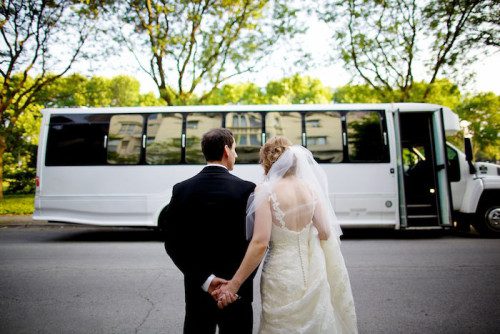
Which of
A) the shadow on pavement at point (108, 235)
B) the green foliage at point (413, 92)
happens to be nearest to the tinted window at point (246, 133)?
the shadow on pavement at point (108, 235)

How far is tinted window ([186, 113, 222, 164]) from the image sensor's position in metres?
Result: 9.18

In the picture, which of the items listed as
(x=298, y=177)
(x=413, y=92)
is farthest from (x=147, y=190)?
(x=413, y=92)

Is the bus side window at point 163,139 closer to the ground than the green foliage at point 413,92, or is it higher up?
closer to the ground

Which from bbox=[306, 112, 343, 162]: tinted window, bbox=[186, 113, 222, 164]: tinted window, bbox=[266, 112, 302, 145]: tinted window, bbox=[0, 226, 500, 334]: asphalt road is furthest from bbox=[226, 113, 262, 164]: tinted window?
bbox=[0, 226, 500, 334]: asphalt road

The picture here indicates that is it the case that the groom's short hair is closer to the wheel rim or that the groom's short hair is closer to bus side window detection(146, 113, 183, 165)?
bus side window detection(146, 113, 183, 165)

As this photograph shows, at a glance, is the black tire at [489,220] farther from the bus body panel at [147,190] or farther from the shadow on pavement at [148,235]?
the bus body panel at [147,190]

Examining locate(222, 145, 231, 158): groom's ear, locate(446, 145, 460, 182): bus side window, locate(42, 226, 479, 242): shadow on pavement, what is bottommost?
locate(42, 226, 479, 242): shadow on pavement

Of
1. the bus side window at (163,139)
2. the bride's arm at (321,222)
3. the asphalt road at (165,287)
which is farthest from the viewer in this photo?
the bus side window at (163,139)

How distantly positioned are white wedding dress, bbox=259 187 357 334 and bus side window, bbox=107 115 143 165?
23.9 ft

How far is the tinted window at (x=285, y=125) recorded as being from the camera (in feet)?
30.3

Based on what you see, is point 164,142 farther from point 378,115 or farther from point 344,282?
point 344,282

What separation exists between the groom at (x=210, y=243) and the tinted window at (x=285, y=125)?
7118 mm

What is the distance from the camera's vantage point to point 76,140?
9.11m

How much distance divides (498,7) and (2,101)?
21.0m
